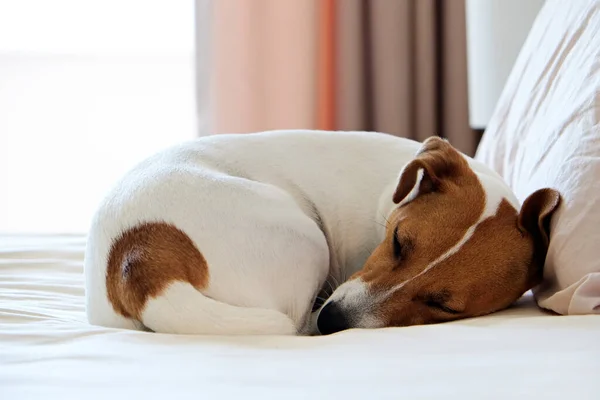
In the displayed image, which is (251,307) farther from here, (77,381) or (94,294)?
(77,381)

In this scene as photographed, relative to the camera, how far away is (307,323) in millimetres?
1457

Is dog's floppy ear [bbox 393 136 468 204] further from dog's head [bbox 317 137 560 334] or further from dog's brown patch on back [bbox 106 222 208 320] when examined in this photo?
dog's brown patch on back [bbox 106 222 208 320]

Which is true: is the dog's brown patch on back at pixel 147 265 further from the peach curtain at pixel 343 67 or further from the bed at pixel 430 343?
the peach curtain at pixel 343 67

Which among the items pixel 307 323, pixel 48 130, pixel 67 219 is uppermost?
pixel 307 323

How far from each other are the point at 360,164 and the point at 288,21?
6.93 feet

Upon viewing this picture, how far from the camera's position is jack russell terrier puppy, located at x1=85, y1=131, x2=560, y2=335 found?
1.30 meters

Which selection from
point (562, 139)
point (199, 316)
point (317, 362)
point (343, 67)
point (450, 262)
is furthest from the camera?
point (343, 67)

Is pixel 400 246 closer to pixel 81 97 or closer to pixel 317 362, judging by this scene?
pixel 317 362

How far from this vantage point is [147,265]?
1.29 meters

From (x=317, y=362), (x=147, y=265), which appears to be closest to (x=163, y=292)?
(x=147, y=265)

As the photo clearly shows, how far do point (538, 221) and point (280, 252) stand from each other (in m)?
0.49

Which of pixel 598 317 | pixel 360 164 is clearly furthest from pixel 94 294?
pixel 598 317

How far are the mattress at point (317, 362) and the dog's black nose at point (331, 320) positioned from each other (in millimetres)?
125

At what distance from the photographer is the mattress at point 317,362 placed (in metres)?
0.89
